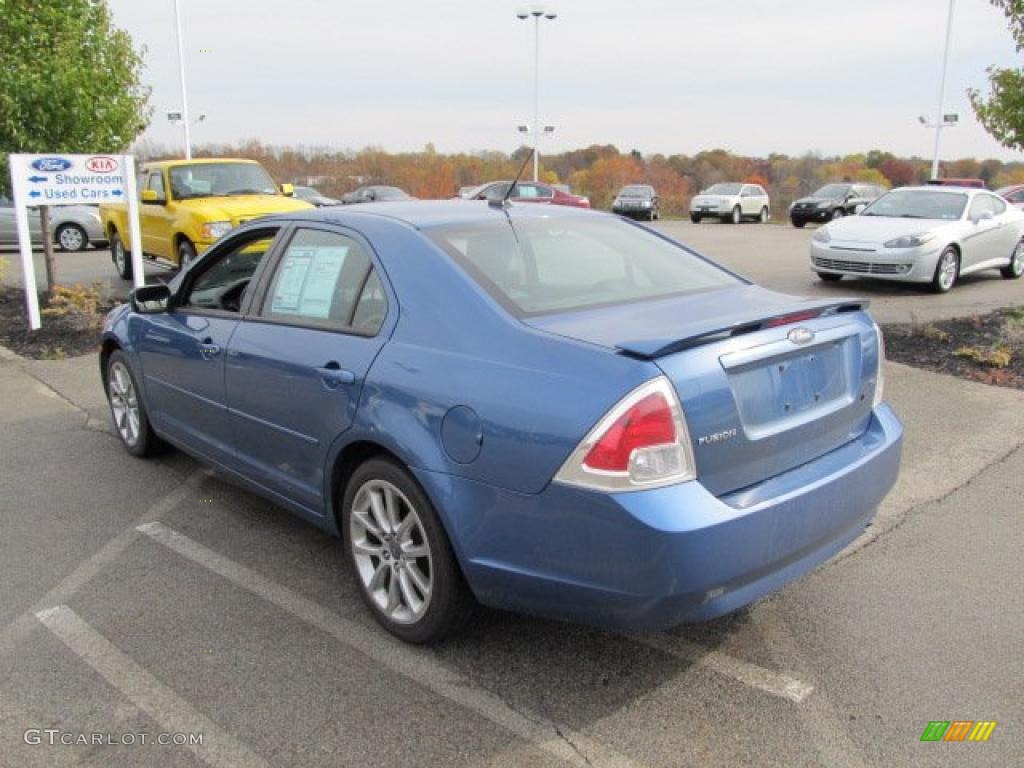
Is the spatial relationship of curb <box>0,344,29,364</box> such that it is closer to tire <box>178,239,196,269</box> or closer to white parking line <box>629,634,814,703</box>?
tire <box>178,239,196,269</box>

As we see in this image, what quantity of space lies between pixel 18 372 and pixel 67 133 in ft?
12.8

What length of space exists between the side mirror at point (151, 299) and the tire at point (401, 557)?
203cm

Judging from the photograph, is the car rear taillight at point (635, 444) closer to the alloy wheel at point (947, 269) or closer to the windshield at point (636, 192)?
the alloy wheel at point (947, 269)

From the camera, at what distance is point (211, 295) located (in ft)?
14.9

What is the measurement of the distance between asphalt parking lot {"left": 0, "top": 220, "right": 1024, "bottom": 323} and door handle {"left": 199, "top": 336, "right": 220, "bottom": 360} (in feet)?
22.5

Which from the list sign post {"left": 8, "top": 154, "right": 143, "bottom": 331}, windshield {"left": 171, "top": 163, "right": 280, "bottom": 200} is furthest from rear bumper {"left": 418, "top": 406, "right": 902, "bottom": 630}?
windshield {"left": 171, "top": 163, "right": 280, "bottom": 200}

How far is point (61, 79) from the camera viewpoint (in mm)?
9898

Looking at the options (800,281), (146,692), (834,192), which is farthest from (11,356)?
(834,192)

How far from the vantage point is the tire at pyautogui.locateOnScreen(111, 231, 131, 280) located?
13742 millimetres

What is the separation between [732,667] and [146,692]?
6.60 feet

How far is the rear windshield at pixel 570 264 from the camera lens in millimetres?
3273

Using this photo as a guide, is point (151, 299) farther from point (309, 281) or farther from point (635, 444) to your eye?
point (635, 444)

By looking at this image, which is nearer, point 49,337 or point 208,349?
point 208,349

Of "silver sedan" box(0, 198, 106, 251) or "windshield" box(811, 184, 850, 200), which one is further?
"windshield" box(811, 184, 850, 200)
